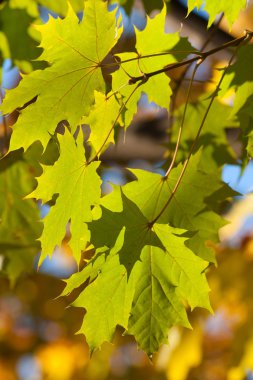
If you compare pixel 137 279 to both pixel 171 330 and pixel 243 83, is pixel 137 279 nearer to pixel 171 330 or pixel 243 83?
pixel 243 83

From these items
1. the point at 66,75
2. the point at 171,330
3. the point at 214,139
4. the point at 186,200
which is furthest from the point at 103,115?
the point at 171,330

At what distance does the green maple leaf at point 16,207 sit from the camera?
1778 millimetres

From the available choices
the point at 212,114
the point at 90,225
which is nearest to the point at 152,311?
the point at 90,225

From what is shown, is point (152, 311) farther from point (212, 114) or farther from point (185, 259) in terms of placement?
point (212, 114)

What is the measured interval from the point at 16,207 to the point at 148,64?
25.2 inches

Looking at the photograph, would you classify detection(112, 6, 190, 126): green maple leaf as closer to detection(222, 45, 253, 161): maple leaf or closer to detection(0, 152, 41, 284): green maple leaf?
detection(222, 45, 253, 161): maple leaf

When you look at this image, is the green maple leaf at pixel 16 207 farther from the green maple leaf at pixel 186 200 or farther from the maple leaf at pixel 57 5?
the green maple leaf at pixel 186 200

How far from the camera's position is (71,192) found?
1196mm

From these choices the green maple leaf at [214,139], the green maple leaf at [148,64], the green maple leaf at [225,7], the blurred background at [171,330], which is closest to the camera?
the green maple leaf at [225,7]

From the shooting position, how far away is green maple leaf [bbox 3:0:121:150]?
1181 millimetres

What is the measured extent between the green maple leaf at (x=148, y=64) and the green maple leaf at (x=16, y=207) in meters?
0.52

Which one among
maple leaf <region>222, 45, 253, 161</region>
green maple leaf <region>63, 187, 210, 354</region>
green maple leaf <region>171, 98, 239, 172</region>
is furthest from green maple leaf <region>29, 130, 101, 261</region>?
green maple leaf <region>171, 98, 239, 172</region>

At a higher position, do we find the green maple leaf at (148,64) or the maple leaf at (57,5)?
the green maple leaf at (148,64)

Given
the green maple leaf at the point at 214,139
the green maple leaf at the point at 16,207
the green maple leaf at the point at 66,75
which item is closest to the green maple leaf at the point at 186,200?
the green maple leaf at the point at 66,75
